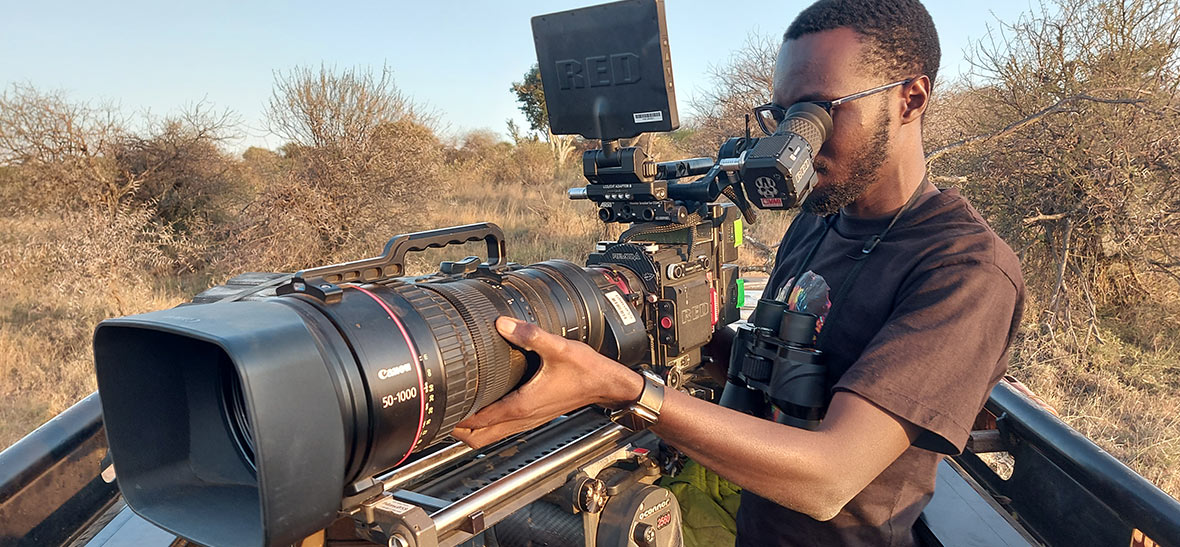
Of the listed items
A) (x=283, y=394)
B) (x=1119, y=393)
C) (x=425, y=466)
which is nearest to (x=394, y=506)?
(x=425, y=466)

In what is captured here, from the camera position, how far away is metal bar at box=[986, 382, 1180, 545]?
1.48 m

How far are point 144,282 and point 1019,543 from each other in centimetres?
938

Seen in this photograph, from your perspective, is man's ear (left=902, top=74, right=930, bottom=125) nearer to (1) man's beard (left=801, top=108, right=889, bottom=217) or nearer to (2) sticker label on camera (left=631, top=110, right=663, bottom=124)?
(1) man's beard (left=801, top=108, right=889, bottom=217)

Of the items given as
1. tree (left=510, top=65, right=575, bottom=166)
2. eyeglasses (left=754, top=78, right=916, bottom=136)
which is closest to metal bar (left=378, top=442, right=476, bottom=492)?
eyeglasses (left=754, top=78, right=916, bottom=136)

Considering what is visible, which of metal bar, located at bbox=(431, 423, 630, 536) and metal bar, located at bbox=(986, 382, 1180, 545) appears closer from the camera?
metal bar, located at bbox=(431, 423, 630, 536)

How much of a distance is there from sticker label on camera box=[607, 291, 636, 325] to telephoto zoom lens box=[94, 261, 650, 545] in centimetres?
41

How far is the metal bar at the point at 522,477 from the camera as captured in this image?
4.45 ft

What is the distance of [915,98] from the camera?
1.73 m

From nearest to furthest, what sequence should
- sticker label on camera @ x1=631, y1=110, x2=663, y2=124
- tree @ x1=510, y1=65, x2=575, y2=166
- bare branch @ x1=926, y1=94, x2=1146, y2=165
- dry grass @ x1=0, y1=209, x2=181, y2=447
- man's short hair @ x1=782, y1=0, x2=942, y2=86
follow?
man's short hair @ x1=782, y1=0, x2=942, y2=86, sticker label on camera @ x1=631, y1=110, x2=663, y2=124, bare branch @ x1=926, y1=94, x2=1146, y2=165, dry grass @ x1=0, y1=209, x2=181, y2=447, tree @ x1=510, y1=65, x2=575, y2=166

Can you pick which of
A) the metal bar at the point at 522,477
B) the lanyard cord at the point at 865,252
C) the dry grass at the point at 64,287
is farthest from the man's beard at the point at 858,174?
the dry grass at the point at 64,287

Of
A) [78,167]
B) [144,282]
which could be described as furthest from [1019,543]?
[78,167]

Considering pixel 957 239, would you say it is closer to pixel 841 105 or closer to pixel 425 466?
pixel 841 105

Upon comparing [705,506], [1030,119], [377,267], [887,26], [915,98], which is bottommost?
[705,506]

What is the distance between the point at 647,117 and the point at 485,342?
1.11 meters
